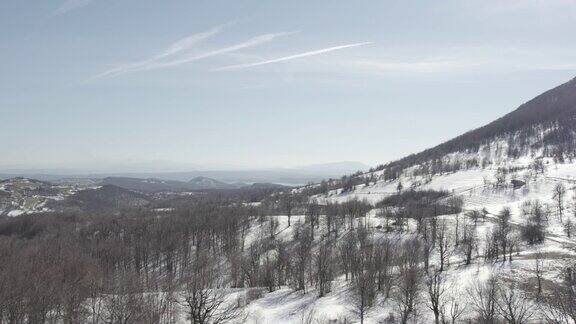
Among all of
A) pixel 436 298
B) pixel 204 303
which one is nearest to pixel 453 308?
pixel 436 298

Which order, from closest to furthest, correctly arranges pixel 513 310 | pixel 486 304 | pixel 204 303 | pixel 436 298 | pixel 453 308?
pixel 204 303, pixel 436 298, pixel 486 304, pixel 513 310, pixel 453 308

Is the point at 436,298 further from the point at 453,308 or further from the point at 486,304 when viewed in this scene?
the point at 453,308

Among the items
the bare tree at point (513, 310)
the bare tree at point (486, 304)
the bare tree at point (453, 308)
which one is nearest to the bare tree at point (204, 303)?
the bare tree at point (486, 304)

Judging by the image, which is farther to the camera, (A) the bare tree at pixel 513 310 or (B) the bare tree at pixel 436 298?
(B) the bare tree at pixel 436 298

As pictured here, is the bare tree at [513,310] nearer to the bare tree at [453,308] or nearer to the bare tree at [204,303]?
the bare tree at [453,308]

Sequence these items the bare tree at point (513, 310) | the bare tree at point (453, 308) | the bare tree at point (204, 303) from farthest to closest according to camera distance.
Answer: the bare tree at point (453, 308) → the bare tree at point (204, 303) → the bare tree at point (513, 310)

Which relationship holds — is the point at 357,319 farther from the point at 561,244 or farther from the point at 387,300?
the point at 561,244

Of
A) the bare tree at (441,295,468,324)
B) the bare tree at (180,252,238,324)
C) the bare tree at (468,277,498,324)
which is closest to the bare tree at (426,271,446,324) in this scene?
the bare tree at (441,295,468,324)

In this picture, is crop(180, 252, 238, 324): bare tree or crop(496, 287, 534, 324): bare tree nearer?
crop(496, 287, 534, 324): bare tree

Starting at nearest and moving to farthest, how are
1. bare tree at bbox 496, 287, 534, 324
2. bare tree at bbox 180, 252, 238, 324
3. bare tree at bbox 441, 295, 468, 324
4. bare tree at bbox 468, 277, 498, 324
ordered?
bare tree at bbox 496, 287, 534, 324
bare tree at bbox 468, 277, 498, 324
bare tree at bbox 180, 252, 238, 324
bare tree at bbox 441, 295, 468, 324

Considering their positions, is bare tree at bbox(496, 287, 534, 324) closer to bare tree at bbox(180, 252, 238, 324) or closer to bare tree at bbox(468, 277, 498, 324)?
bare tree at bbox(468, 277, 498, 324)

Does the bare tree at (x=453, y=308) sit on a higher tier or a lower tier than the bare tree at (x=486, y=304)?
lower
